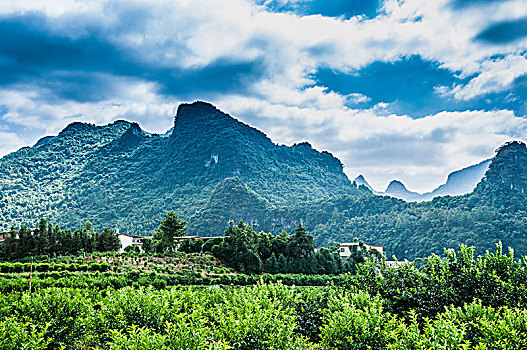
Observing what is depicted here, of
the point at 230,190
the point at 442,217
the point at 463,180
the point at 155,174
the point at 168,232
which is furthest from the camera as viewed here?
the point at 463,180

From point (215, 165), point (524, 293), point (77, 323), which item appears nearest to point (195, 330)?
point (77, 323)

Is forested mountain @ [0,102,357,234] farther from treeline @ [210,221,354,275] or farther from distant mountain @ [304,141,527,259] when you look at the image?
treeline @ [210,221,354,275]

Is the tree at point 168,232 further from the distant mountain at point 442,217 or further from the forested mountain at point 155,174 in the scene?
the forested mountain at point 155,174

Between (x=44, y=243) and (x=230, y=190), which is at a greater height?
(x=230, y=190)

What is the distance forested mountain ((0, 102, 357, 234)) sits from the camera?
11831 cm

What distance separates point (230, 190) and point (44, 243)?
78.5 meters

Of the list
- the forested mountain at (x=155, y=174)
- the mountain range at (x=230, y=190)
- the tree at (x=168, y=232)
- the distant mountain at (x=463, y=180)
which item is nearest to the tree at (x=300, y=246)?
the tree at (x=168, y=232)

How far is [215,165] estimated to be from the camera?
5704 inches

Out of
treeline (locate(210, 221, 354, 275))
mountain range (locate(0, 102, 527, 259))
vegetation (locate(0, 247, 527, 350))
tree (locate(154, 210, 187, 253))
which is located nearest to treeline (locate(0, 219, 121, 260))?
tree (locate(154, 210, 187, 253))

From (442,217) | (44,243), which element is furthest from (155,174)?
(44,243)

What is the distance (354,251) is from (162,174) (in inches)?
4415

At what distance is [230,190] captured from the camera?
108 metres

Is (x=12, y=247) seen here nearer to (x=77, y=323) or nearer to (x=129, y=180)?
(x=77, y=323)

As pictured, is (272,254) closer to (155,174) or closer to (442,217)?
(442,217)
